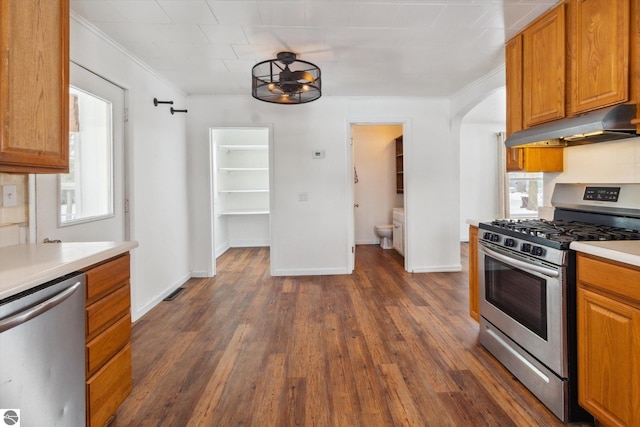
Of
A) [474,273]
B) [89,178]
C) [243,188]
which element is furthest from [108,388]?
[243,188]

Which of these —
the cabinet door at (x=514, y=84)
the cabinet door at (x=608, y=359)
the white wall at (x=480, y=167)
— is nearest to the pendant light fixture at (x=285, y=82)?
the cabinet door at (x=514, y=84)

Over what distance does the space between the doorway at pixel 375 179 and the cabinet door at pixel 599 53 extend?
15.7 feet

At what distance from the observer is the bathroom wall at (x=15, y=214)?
5.78 ft

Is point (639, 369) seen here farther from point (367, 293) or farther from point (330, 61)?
point (330, 61)

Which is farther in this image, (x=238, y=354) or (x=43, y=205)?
(x=238, y=354)

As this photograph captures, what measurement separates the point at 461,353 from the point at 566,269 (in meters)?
1.02

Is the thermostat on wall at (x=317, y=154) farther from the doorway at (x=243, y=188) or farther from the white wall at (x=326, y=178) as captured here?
the doorway at (x=243, y=188)

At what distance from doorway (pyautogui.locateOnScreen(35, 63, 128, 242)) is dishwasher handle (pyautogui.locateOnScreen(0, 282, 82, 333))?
1.05 meters

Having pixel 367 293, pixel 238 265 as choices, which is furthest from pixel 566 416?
pixel 238 265

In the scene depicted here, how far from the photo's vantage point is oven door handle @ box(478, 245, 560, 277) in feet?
5.68

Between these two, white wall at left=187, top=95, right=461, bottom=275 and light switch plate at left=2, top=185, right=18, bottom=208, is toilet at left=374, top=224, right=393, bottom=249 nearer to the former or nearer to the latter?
white wall at left=187, top=95, right=461, bottom=275

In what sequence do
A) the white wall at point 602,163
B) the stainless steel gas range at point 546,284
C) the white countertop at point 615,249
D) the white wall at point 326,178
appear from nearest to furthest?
the white countertop at point 615,249, the stainless steel gas range at point 546,284, the white wall at point 602,163, the white wall at point 326,178

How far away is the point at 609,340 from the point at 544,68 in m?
1.76

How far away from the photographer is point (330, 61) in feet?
10.5
